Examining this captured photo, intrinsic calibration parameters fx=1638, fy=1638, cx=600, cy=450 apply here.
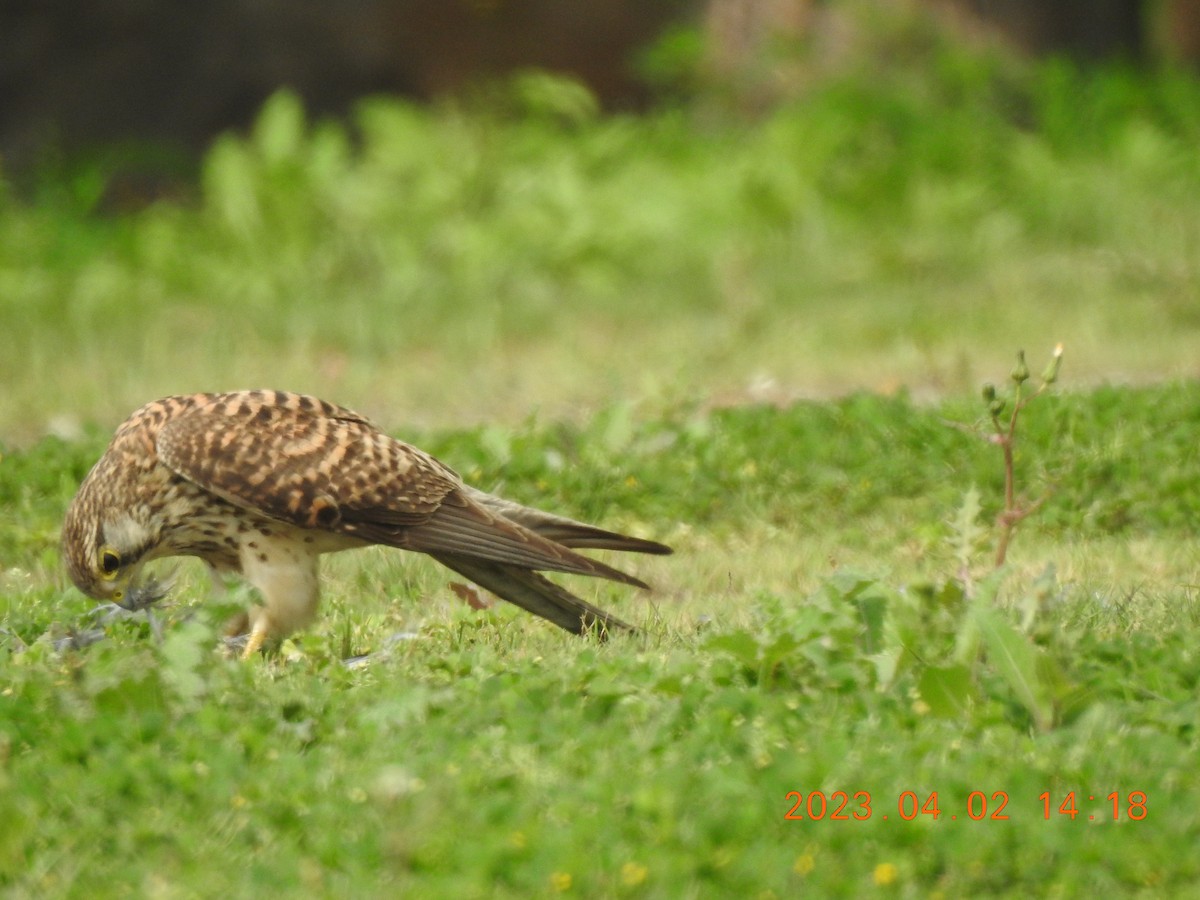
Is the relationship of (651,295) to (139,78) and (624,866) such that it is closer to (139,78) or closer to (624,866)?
(139,78)

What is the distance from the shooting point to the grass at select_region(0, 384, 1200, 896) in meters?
3.43

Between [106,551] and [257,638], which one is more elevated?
[106,551]

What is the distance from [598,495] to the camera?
22.5ft

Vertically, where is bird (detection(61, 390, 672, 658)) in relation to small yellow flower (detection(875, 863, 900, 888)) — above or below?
above

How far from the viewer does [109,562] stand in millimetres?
4941

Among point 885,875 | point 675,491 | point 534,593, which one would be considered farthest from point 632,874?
point 675,491

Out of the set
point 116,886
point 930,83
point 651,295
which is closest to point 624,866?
point 116,886

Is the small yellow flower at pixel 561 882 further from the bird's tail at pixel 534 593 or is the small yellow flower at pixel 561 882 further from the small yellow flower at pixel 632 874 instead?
the bird's tail at pixel 534 593

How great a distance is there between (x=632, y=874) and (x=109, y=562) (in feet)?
7.49

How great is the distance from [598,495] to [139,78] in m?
9.33

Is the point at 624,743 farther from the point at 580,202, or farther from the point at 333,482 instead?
the point at 580,202

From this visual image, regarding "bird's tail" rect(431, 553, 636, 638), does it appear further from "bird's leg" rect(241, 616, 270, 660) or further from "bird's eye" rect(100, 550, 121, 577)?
"bird's eye" rect(100, 550, 121, 577)

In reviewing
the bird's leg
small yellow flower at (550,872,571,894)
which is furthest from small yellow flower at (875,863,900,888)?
the bird's leg

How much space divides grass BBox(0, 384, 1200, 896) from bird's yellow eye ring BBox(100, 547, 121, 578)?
0.17 meters
